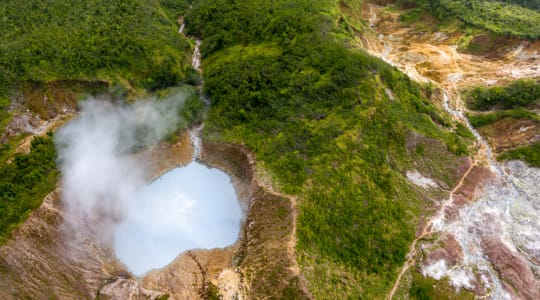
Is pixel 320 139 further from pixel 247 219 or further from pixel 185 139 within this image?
pixel 185 139

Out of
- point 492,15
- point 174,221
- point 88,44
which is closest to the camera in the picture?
point 174,221

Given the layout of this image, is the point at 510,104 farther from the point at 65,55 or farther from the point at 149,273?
the point at 65,55

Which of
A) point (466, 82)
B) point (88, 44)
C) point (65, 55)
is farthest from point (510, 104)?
point (65, 55)

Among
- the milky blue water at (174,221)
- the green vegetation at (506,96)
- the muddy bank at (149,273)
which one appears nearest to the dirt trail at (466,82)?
the green vegetation at (506,96)

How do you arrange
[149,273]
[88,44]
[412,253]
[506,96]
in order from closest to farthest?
1. [149,273]
2. [412,253]
3. [88,44]
4. [506,96]

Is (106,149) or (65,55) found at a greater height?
(65,55)

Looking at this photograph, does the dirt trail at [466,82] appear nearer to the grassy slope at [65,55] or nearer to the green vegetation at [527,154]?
the green vegetation at [527,154]

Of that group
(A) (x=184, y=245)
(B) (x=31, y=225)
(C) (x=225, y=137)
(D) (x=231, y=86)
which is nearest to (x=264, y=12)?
(D) (x=231, y=86)
